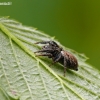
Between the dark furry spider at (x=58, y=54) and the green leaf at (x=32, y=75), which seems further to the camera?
the dark furry spider at (x=58, y=54)

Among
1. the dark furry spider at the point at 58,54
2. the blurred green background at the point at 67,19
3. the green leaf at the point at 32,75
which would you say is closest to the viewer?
the green leaf at the point at 32,75

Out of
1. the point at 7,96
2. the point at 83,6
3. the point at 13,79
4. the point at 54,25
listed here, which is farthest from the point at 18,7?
the point at 7,96

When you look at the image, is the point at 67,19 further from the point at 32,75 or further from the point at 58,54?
the point at 32,75

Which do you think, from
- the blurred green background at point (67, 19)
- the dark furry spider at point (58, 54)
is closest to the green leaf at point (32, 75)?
the dark furry spider at point (58, 54)

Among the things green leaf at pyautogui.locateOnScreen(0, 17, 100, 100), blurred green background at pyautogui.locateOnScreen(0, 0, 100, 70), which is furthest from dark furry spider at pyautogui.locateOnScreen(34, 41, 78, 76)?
blurred green background at pyautogui.locateOnScreen(0, 0, 100, 70)

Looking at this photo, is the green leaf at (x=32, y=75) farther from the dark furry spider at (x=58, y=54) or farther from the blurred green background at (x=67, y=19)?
the blurred green background at (x=67, y=19)

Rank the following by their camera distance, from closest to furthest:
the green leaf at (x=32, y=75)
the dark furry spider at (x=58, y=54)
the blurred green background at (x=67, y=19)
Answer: the green leaf at (x=32, y=75) < the dark furry spider at (x=58, y=54) < the blurred green background at (x=67, y=19)
